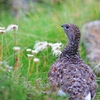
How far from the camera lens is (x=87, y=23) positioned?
27.3 feet

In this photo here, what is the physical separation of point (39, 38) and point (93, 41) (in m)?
0.85

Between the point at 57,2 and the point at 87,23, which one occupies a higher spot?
the point at 57,2

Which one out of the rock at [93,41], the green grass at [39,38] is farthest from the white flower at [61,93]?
the rock at [93,41]

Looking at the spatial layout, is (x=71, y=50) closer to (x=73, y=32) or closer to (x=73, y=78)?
(x=73, y=32)

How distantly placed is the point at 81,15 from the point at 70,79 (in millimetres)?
3929

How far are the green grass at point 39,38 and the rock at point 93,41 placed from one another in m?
0.10

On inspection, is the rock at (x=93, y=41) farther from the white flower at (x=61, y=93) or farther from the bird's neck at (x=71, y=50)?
the white flower at (x=61, y=93)

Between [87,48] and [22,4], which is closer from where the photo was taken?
[87,48]

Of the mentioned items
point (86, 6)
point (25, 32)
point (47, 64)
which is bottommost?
point (47, 64)

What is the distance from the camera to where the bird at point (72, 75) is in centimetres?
498

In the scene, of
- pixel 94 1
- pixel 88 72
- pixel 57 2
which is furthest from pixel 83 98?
pixel 57 2

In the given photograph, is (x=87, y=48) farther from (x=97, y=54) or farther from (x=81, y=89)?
(x=81, y=89)

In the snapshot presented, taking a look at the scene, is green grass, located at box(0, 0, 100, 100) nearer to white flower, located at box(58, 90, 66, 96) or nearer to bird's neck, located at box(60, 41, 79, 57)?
white flower, located at box(58, 90, 66, 96)

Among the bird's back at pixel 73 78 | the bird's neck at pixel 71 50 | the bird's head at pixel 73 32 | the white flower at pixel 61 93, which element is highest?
the bird's head at pixel 73 32
